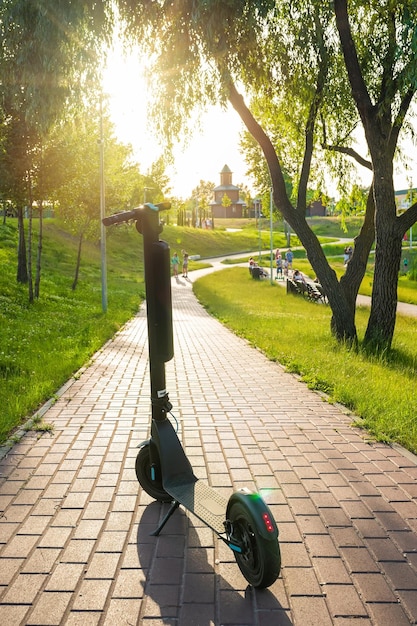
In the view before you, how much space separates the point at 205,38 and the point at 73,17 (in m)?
2.10

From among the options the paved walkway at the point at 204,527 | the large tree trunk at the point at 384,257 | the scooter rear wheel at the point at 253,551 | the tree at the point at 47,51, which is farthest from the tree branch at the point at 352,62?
the scooter rear wheel at the point at 253,551

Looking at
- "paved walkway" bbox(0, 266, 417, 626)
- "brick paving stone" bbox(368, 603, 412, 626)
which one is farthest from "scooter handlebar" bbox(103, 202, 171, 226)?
"brick paving stone" bbox(368, 603, 412, 626)

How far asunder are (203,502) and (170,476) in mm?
342

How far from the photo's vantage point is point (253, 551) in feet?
9.92

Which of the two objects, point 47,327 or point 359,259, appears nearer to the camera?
point 359,259

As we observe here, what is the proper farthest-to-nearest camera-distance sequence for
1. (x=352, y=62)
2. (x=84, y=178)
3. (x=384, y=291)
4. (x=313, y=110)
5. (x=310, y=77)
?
(x=84, y=178) → (x=313, y=110) → (x=310, y=77) → (x=384, y=291) → (x=352, y=62)

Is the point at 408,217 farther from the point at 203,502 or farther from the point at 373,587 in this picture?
the point at 373,587

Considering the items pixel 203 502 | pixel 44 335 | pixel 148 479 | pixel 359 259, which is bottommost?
pixel 44 335

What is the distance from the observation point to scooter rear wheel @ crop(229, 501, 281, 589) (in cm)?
291

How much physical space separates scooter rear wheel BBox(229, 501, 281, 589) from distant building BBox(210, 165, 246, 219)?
116048mm

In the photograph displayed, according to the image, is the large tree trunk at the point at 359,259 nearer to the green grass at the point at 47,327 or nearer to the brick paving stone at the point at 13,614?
the green grass at the point at 47,327

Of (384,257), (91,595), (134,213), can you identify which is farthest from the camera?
(384,257)

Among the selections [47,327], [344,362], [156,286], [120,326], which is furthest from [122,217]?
[120,326]

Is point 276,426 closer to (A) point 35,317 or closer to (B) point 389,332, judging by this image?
(B) point 389,332
